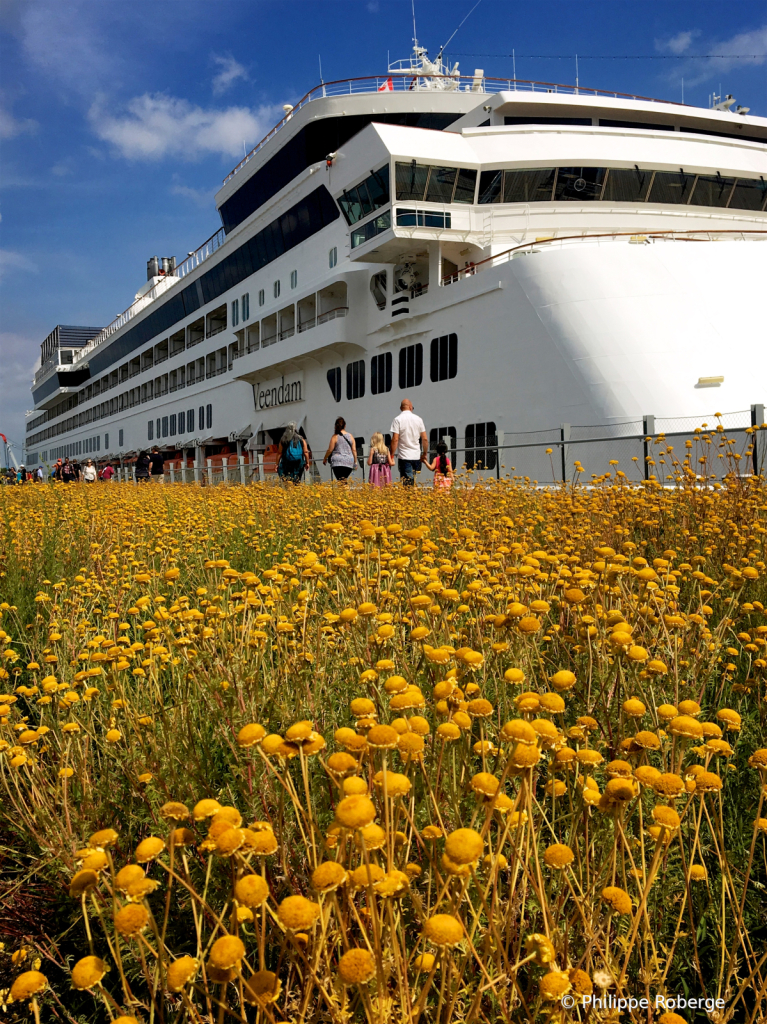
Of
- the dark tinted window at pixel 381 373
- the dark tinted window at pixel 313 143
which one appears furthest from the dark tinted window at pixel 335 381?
the dark tinted window at pixel 313 143

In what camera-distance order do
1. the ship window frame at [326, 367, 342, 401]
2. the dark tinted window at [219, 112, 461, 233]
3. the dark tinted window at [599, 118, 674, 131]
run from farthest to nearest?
the dark tinted window at [219, 112, 461, 233]
the ship window frame at [326, 367, 342, 401]
the dark tinted window at [599, 118, 674, 131]

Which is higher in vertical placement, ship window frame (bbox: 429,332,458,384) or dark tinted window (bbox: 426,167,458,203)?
dark tinted window (bbox: 426,167,458,203)

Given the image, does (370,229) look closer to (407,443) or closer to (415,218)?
(415,218)

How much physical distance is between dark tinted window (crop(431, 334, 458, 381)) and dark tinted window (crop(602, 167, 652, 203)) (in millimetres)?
5689

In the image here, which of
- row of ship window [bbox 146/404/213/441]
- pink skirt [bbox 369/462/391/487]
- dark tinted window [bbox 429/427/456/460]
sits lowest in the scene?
pink skirt [bbox 369/462/391/487]

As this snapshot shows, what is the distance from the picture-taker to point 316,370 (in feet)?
82.8

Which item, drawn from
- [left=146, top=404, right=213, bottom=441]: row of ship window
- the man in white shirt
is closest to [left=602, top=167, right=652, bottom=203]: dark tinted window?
the man in white shirt

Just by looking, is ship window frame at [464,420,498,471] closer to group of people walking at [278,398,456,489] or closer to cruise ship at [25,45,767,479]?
cruise ship at [25,45,767,479]

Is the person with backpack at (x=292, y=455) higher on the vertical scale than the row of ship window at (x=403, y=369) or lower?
lower

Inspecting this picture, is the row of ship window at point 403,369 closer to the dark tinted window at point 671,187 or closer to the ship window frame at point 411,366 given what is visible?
the ship window frame at point 411,366

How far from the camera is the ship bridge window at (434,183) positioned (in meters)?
17.3

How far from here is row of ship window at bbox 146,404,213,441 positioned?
3697cm

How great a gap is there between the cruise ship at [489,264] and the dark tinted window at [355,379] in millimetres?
71

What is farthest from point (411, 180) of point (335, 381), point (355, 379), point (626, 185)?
point (335, 381)
